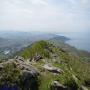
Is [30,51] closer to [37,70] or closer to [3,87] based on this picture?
[37,70]

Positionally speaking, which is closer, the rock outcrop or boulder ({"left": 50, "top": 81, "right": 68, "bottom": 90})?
boulder ({"left": 50, "top": 81, "right": 68, "bottom": 90})

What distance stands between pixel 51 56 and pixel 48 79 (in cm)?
1865

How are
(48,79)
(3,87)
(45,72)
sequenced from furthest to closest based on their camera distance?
1. (45,72)
2. (48,79)
3. (3,87)

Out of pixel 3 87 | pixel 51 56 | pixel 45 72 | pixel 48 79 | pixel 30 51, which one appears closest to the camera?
pixel 3 87

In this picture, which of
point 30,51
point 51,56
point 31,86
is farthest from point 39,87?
point 30,51

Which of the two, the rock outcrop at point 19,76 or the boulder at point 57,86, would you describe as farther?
the rock outcrop at point 19,76

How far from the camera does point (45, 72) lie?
3142 centimetres

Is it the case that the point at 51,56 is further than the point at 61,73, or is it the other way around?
the point at 51,56

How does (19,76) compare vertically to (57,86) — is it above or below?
above

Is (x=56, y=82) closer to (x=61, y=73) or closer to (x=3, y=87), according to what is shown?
(x=61, y=73)

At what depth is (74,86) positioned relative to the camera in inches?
1133

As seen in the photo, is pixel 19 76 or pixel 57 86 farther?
pixel 19 76

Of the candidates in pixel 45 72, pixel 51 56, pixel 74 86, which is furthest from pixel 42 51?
pixel 74 86

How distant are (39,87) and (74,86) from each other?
451cm
